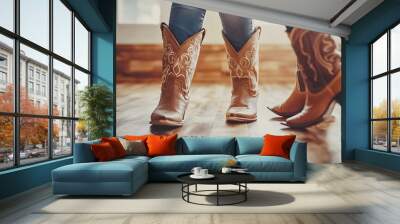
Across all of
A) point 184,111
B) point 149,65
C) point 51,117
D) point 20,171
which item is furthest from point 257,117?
point 20,171

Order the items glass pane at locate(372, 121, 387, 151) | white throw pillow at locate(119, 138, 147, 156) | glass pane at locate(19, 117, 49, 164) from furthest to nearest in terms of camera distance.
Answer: glass pane at locate(372, 121, 387, 151)
white throw pillow at locate(119, 138, 147, 156)
glass pane at locate(19, 117, 49, 164)

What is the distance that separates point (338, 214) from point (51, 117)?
4.64 metres

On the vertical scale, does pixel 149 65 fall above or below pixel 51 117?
above

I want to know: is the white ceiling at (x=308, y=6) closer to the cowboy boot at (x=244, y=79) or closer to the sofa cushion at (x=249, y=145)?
the cowboy boot at (x=244, y=79)

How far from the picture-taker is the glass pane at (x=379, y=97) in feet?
28.1

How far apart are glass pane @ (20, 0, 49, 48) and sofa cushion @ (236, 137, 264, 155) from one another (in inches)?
148

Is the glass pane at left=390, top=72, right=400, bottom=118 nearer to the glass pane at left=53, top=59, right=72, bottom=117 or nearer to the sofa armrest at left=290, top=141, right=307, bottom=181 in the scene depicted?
the sofa armrest at left=290, top=141, right=307, bottom=181

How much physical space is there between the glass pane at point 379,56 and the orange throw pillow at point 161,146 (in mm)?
5160

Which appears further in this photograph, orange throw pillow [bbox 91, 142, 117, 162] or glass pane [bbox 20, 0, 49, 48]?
orange throw pillow [bbox 91, 142, 117, 162]

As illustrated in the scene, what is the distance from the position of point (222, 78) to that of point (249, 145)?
8.48 feet

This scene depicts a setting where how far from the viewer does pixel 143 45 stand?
9133 millimetres

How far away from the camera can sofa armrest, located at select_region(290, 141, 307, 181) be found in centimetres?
607

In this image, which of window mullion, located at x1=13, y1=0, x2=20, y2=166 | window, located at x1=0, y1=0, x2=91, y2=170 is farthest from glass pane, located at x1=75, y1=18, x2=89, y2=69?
window mullion, located at x1=13, y1=0, x2=20, y2=166

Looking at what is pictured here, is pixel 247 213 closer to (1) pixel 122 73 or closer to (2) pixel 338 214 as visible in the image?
(2) pixel 338 214
